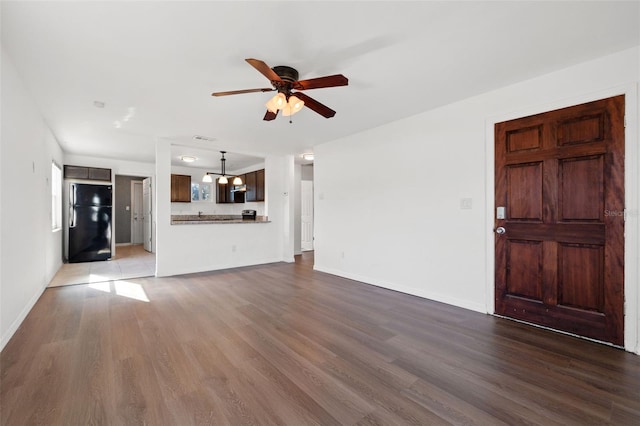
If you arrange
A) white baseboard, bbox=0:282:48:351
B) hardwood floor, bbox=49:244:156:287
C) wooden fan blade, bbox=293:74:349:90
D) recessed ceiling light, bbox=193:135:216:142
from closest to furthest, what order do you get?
wooden fan blade, bbox=293:74:349:90 → white baseboard, bbox=0:282:48:351 → hardwood floor, bbox=49:244:156:287 → recessed ceiling light, bbox=193:135:216:142

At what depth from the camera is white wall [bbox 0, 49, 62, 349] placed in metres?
2.35

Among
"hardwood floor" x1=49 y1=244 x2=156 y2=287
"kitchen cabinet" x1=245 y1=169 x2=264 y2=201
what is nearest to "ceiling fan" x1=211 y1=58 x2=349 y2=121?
"hardwood floor" x1=49 y1=244 x2=156 y2=287

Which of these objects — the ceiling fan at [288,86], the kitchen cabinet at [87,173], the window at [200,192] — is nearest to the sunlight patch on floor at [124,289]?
the ceiling fan at [288,86]

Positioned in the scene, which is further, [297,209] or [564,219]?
[297,209]

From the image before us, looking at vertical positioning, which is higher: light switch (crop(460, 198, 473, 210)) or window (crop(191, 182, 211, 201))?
window (crop(191, 182, 211, 201))

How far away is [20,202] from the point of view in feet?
9.12

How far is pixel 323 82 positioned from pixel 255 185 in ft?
17.5

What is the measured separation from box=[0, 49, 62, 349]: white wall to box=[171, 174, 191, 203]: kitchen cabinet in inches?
150

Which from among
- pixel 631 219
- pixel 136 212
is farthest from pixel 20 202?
pixel 136 212

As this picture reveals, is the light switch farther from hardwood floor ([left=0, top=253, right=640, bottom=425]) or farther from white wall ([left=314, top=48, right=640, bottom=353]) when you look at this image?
hardwood floor ([left=0, top=253, right=640, bottom=425])

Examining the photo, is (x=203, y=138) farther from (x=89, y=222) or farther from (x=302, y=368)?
(x=302, y=368)

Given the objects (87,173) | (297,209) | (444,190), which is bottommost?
(297,209)

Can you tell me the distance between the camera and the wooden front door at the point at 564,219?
2338 mm

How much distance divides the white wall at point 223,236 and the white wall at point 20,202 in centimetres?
146
